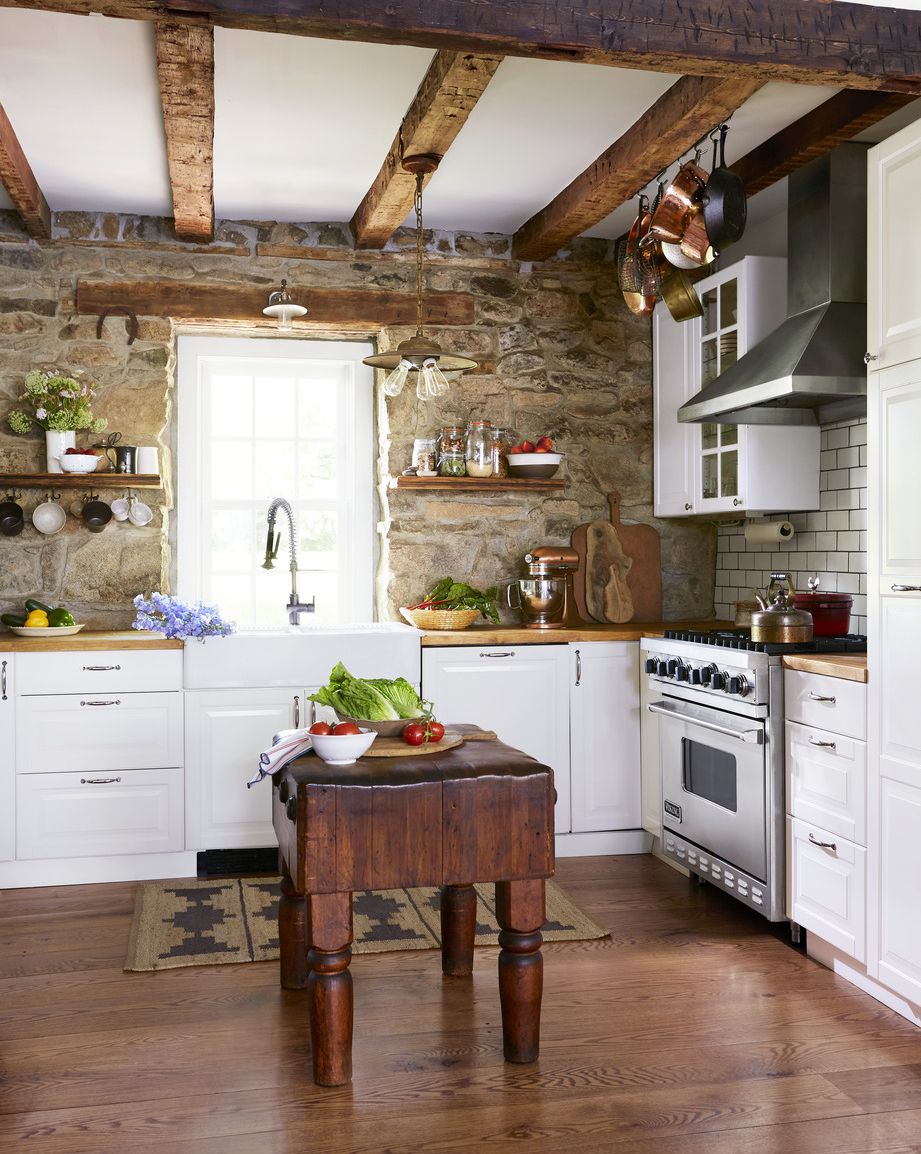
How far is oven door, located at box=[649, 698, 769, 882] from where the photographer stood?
3855 mm

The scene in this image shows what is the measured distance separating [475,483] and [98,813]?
2.22 metres

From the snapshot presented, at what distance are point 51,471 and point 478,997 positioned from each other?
301 cm

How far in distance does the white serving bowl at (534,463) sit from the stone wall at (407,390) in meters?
0.20

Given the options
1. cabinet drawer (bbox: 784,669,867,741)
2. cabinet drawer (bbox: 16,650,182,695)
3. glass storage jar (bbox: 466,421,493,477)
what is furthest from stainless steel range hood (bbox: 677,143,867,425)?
cabinet drawer (bbox: 16,650,182,695)

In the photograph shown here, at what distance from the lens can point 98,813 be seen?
14.8 ft

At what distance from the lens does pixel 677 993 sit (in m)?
3.40

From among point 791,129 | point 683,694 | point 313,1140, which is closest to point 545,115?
point 791,129

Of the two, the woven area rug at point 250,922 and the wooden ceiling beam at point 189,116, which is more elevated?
the wooden ceiling beam at point 189,116

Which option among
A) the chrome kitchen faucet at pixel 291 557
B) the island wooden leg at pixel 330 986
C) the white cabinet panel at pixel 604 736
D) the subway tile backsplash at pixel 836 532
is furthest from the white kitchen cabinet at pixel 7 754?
the subway tile backsplash at pixel 836 532

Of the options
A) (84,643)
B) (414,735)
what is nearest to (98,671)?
(84,643)

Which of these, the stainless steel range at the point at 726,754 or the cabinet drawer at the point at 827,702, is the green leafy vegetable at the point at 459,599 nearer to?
the stainless steel range at the point at 726,754

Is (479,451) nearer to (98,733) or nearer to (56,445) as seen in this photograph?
(56,445)

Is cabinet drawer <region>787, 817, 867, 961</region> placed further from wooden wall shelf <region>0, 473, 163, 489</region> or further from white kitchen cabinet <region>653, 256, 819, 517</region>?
wooden wall shelf <region>0, 473, 163, 489</region>

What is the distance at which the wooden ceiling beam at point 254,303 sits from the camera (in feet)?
16.9
